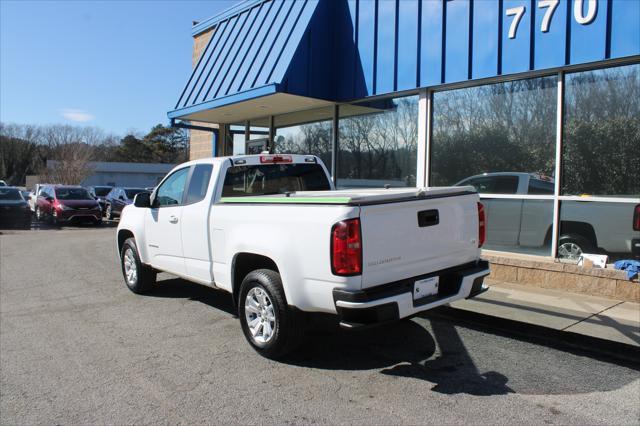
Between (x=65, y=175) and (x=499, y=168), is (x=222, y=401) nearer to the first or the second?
(x=499, y=168)

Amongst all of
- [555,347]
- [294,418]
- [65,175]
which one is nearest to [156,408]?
[294,418]

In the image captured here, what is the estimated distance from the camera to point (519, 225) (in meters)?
7.67

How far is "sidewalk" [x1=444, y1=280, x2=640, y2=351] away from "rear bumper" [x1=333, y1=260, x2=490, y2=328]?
4.31 feet


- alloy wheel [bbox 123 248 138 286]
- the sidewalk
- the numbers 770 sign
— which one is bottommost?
the sidewalk

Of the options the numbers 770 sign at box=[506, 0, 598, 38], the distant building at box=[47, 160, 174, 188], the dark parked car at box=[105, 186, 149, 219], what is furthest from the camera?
the distant building at box=[47, 160, 174, 188]

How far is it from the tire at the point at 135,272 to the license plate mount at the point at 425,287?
4455mm

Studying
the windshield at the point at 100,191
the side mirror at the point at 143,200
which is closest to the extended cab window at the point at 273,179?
the side mirror at the point at 143,200

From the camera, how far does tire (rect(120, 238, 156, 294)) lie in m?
7.32

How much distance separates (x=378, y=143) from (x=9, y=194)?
1730cm

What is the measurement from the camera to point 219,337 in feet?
17.9

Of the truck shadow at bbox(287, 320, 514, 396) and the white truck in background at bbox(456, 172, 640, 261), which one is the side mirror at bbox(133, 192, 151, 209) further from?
the white truck in background at bbox(456, 172, 640, 261)

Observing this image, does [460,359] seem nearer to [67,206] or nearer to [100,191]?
[67,206]

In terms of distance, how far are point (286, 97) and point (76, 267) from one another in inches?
210

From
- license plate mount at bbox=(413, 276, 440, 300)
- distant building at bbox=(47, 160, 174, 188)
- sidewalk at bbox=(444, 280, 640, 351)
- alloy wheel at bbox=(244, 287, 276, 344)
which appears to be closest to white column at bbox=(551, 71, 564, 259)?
sidewalk at bbox=(444, 280, 640, 351)
